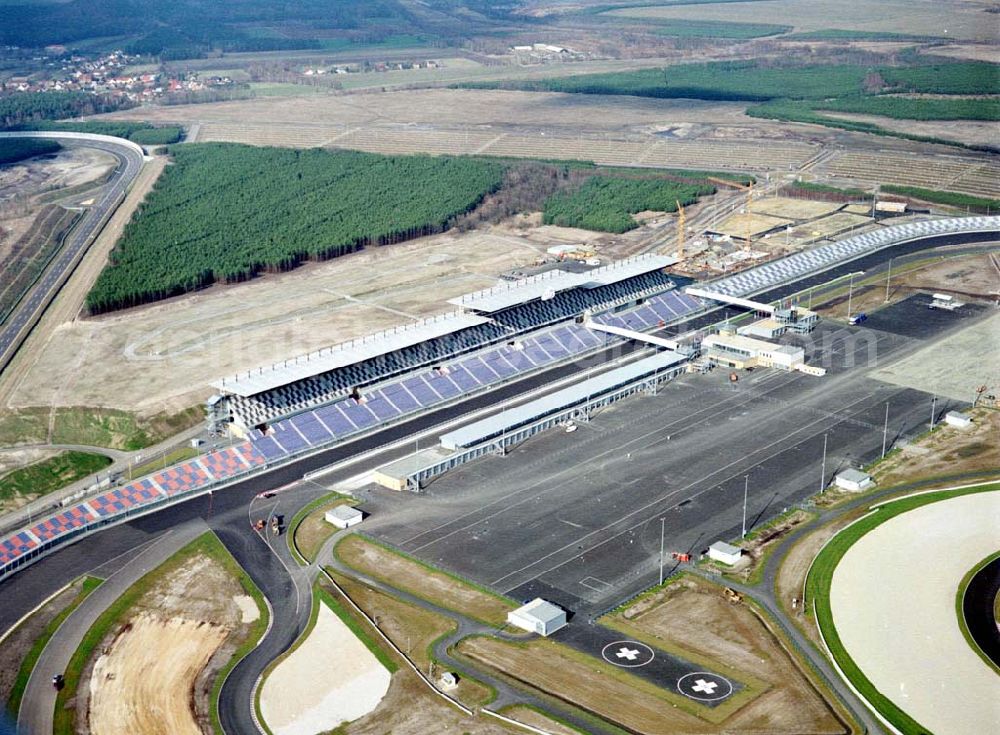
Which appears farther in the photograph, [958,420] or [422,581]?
[958,420]

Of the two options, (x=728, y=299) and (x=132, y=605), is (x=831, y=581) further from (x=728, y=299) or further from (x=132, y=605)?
(x=728, y=299)

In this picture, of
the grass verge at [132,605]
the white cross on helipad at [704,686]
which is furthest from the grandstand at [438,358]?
the white cross on helipad at [704,686]

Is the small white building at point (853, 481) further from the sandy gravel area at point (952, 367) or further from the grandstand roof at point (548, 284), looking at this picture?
the grandstand roof at point (548, 284)

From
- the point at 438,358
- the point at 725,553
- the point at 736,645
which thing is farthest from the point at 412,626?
the point at 438,358

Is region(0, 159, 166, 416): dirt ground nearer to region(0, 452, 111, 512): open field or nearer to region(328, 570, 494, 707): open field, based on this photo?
region(0, 452, 111, 512): open field

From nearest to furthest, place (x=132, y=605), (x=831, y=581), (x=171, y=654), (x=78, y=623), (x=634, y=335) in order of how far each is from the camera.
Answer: (x=171, y=654)
(x=78, y=623)
(x=831, y=581)
(x=132, y=605)
(x=634, y=335)
